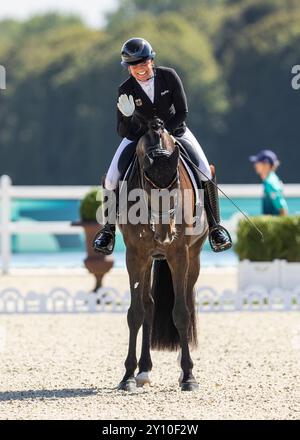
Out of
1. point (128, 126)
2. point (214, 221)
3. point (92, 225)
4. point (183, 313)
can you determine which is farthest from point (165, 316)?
point (92, 225)

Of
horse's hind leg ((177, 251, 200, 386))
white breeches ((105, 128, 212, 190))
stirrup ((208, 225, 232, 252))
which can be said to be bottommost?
horse's hind leg ((177, 251, 200, 386))

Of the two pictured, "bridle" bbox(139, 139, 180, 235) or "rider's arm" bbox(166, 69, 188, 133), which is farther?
"rider's arm" bbox(166, 69, 188, 133)

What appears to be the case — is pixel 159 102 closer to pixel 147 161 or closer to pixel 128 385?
pixel 147 161

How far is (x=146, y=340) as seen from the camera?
337 inches

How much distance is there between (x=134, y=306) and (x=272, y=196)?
18.5 feet

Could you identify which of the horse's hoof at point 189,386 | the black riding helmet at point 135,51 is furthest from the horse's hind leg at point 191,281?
the black riding helmet at point 135,51

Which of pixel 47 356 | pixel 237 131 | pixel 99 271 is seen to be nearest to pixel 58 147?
pixel 237 131

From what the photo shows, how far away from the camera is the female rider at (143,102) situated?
8.14m

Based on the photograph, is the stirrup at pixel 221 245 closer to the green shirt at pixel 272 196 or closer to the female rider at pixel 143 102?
the female rider at pixel 143 102

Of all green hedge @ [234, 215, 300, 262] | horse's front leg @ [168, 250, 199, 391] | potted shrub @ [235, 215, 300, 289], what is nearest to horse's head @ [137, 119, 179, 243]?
horse's front leg @ [168, 250, 199, 391]

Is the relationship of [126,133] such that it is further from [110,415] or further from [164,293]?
[110,415]

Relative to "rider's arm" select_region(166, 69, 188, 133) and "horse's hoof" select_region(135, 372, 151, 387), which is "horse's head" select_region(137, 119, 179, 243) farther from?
"horse's hoof" select_region(135, 372, 151, 387)

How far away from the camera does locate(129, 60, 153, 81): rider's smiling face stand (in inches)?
324

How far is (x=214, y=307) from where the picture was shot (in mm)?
12586
